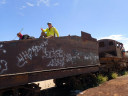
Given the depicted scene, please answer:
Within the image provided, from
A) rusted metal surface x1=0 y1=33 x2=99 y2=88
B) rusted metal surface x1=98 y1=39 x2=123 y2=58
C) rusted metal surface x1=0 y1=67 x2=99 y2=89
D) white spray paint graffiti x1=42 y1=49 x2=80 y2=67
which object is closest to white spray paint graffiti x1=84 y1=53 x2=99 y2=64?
rusted metal surface x1=0 y1=33 x2=99 y2=88

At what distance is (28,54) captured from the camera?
4613 mm

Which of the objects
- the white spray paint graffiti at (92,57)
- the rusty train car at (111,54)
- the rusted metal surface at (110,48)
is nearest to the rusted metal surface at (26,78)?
the white spray paint graffiti at (92,57)

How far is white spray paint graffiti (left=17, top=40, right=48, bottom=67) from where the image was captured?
14.5 feet

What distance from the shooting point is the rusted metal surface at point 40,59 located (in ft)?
13.7

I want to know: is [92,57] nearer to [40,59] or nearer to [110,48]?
[40,59]

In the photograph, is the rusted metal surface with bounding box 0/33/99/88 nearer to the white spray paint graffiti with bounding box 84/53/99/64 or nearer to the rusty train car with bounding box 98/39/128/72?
the white spray paint graffiti with bounding box 84/53/99/64

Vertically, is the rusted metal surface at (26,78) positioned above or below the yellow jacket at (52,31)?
below

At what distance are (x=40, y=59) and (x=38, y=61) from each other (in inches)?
4.4

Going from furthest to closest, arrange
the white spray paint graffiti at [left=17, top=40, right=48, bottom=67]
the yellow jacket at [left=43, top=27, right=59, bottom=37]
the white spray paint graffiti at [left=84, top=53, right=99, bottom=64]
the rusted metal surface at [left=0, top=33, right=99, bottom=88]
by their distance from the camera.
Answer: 1. the white spray paint graffiti at [left=84, top=53, right=99, bottom=64]
2. the yellow jacket at [left=43, top=27, right=59, bottom=37]
3. the white spray paint graffiti at [left=17, top=40, right=48, bottom=67]
4. the rusted metal surface at [left=0, top=33, right=99, bottom=88]

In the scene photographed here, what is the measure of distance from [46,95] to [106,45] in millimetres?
7240

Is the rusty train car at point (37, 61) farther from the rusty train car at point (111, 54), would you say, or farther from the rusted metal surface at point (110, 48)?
the rusted metal surface at point (110, 48)

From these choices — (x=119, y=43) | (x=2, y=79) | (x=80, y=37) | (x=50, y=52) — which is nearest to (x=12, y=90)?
(x=2, y=79)

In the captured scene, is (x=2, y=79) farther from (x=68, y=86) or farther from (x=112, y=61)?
(x=112, y=61)

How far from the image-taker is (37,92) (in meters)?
5.06
